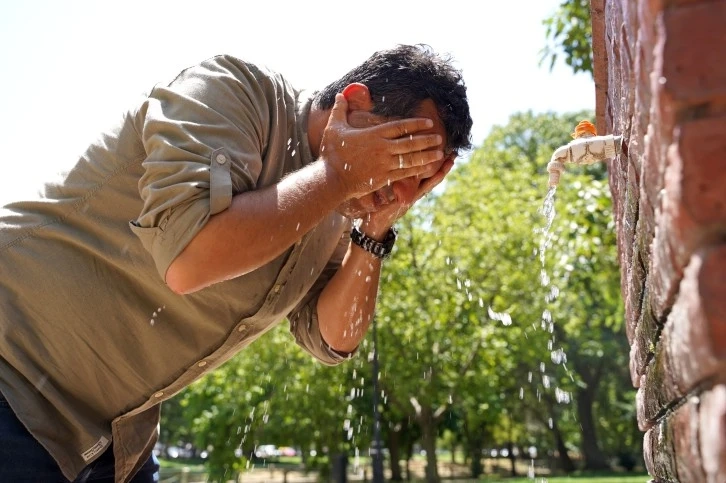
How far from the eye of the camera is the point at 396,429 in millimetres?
23438

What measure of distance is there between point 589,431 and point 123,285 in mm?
39569

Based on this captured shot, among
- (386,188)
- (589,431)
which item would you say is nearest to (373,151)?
(386,188)

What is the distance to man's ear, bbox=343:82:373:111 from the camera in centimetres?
234

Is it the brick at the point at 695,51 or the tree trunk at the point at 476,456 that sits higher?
the brick at the point at 695,51

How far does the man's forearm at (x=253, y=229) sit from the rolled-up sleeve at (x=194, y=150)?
0.03m

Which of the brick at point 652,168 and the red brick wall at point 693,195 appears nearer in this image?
the red brick wall at point 693,195

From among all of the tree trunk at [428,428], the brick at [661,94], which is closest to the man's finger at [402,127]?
the brick at [661,94]

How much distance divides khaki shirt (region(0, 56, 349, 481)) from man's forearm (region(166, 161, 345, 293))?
0.13 metres

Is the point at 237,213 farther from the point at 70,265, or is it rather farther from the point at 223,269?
the point at 70,265

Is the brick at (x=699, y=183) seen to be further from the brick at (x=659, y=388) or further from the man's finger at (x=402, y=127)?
the man's finger at (x=402, y=127)

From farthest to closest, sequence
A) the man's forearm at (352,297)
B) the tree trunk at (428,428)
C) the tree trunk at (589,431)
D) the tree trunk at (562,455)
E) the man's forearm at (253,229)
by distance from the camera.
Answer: the tree trunk at (562,455), the tree trunk at (589,431), the tree trunk at (428,428), the man's forearm at (352,297), the man's forearm at (253,229)

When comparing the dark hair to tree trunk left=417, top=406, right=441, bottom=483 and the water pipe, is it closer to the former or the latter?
the water pipe

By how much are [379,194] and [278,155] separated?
34cm

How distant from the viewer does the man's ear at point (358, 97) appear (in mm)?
2344
